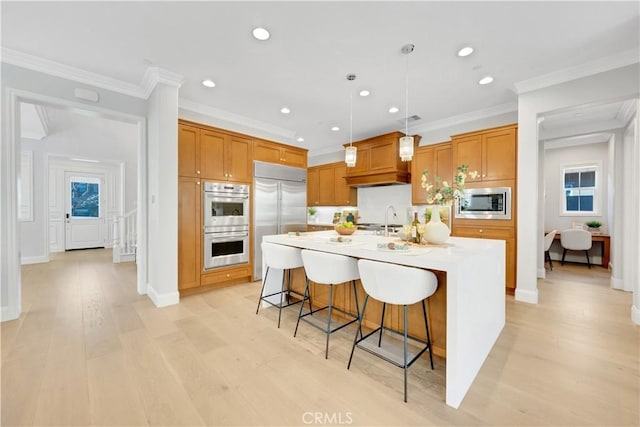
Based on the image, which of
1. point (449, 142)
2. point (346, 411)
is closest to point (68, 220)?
point (346, 411)

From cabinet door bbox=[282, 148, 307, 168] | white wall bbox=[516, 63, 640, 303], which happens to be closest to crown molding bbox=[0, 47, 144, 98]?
cabinet door bbox=[282, 148, 307, 168]

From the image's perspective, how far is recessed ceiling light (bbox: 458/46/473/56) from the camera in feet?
8.26

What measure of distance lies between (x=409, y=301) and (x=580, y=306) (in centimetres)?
308

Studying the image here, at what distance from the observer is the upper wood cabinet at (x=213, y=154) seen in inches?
140

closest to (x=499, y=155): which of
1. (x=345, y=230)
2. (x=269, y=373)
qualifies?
(x=345, y=230)

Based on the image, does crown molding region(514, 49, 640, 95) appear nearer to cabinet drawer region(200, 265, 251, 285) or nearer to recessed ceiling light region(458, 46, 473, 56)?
recessed ceiling light region(458, 46, 473, 56)

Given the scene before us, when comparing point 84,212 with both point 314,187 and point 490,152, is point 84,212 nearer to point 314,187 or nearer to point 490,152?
point 314,187

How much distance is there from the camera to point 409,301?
1.65m

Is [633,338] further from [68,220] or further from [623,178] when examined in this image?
[68,220]

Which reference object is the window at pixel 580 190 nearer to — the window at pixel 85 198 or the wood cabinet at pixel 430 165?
the wood cabinet at pixel 430 165

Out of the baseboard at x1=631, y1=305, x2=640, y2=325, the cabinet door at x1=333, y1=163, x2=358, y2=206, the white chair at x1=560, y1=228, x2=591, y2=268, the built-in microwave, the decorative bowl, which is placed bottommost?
the baseboard at x1=631, y1=305, x2=640, y2=325

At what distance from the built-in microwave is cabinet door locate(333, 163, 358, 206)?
2.42 metres

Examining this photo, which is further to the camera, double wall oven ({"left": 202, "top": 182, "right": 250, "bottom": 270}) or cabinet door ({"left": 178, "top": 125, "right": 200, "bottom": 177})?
double wall oven ({"left": 202, "top": 182, "right": 250, "bottom": 270})

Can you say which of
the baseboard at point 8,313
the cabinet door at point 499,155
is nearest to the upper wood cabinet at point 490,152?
the cabinet door at point 499,155
